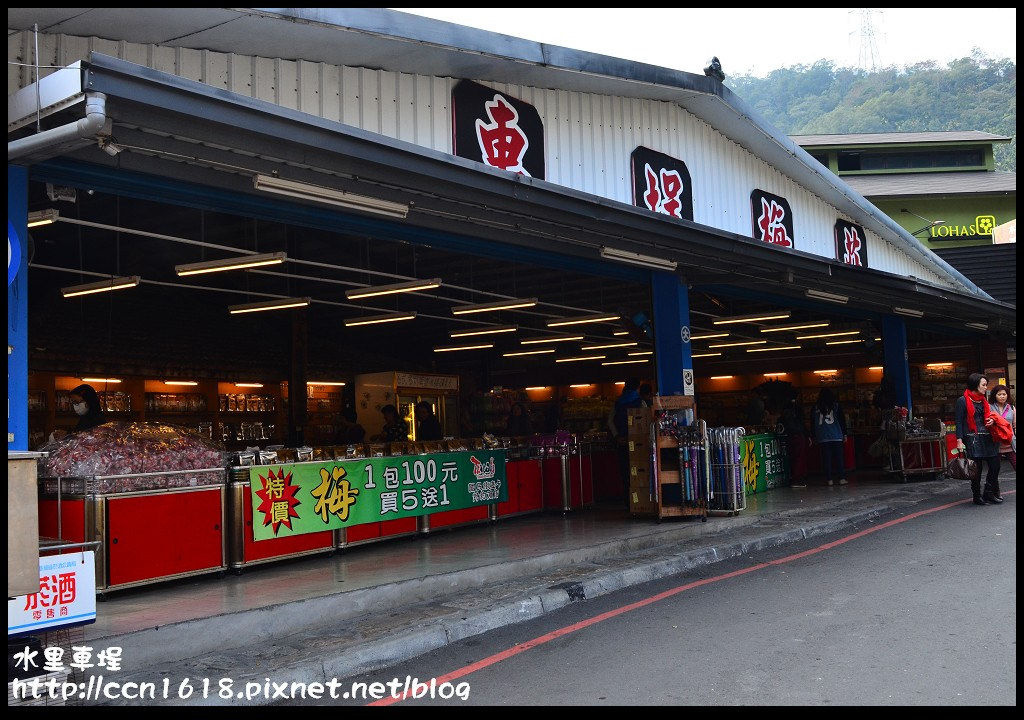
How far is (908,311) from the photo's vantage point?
18.4 metres

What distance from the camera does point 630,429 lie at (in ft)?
39.3

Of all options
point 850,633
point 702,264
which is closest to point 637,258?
point 702,264

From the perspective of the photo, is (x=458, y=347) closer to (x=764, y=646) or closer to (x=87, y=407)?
(x=87, y=407)

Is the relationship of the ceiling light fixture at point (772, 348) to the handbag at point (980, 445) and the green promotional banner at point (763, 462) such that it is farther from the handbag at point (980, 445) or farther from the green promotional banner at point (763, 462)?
the handbag at point (980, 445)

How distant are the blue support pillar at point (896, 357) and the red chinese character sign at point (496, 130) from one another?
13227mm

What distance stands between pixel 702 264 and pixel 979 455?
465 cm

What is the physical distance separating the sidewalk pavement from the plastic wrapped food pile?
37.9 inches

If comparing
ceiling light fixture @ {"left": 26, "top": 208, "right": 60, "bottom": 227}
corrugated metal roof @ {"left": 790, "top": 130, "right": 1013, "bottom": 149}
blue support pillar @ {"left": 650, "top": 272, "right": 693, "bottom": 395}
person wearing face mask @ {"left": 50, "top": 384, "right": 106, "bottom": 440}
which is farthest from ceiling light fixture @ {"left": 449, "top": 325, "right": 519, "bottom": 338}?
corrugated metal roof @ {"left": 790, "top": 130, "right": 1013, "bottom": 149}

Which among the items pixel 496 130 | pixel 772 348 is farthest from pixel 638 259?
pixel 772 348

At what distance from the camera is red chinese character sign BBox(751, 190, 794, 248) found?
13.7 metres

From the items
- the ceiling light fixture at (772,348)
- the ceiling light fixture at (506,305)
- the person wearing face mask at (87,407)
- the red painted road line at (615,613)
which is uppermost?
the ceiling light fixture at (506,305)

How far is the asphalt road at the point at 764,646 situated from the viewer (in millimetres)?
4809

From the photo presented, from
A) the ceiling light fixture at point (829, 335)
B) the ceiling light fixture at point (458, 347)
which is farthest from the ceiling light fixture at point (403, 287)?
the ceiling light fixture at point (829, 335)

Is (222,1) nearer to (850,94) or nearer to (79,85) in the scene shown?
(79,85)
